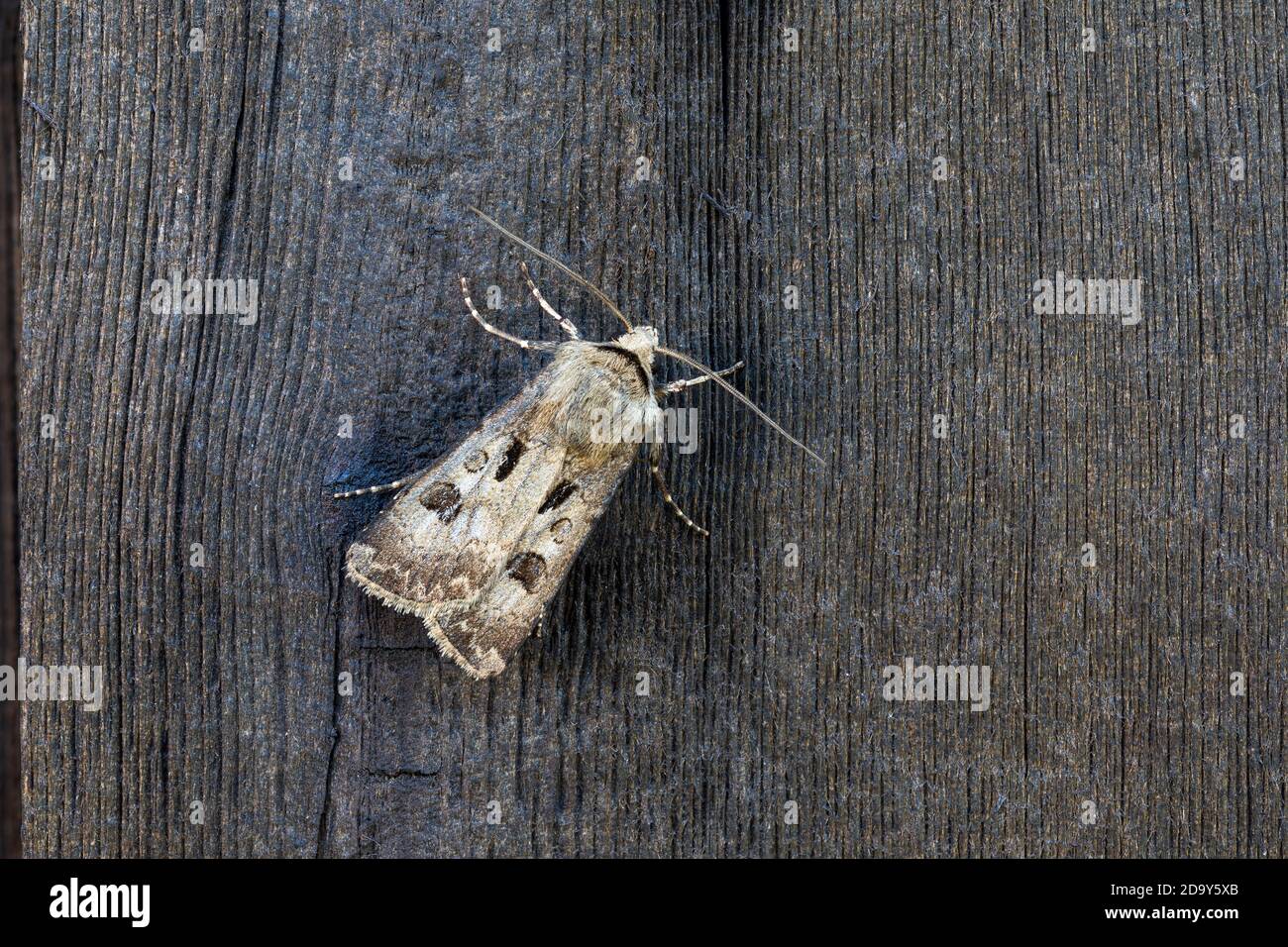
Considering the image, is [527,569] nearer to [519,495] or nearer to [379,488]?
[519,495]

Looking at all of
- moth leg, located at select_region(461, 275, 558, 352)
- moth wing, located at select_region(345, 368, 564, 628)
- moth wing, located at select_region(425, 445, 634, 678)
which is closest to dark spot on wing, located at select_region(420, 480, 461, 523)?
moth wing, located at select_region(345, 368, 564, 628)

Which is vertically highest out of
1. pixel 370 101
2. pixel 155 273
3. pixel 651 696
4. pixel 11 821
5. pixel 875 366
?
pixel 370 101

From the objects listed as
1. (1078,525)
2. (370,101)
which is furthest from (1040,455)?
(370,101)

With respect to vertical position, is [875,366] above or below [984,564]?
above

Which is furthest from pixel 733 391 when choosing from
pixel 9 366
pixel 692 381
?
pixel 9 366

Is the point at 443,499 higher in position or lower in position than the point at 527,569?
higher

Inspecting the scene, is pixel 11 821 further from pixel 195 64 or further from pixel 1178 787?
pixel 1178 787
